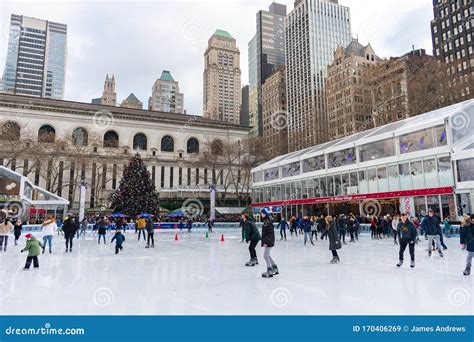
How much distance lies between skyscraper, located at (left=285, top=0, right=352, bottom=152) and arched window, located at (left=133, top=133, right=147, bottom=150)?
5452 centimetres

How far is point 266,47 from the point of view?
158125 mm

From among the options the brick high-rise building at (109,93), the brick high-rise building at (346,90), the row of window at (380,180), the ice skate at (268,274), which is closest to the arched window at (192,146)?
the brick high-rise building at (346,90)

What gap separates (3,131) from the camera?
42875mm

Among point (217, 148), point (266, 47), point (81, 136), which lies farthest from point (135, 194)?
point (266, 47)

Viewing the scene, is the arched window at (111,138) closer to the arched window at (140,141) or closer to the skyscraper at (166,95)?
the arched window at (140,141)

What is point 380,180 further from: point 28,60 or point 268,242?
point 28,60

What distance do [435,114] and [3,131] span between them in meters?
47.9

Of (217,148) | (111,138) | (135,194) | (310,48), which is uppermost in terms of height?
(310,48)

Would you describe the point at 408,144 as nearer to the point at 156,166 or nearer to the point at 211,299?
the point at 211,299

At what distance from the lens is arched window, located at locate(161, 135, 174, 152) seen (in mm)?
68675

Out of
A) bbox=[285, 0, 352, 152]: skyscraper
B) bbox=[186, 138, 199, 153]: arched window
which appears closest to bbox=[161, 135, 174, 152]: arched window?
bbox=[186, 138, 199, 153]: arched window

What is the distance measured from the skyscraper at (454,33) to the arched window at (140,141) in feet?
205

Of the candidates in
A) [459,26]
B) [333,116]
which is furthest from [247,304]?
[459,26]

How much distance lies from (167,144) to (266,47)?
352 feet
